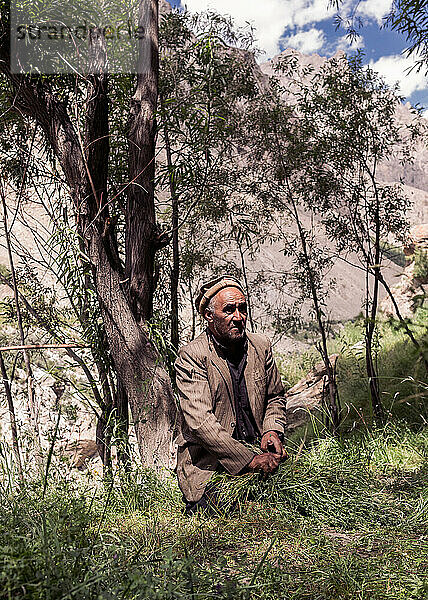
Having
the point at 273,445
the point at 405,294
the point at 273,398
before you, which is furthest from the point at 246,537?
the point at 405,294

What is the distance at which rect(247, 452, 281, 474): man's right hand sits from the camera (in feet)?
8.61

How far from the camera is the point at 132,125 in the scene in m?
3.83

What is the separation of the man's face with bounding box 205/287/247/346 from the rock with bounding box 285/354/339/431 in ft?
16.7

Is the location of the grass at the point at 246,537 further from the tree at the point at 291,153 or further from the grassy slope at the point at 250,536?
the tree at the point at 291,153

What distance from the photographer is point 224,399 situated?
114 inches

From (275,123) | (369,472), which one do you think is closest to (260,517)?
(369,472)

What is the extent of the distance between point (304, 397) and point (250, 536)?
692 cm

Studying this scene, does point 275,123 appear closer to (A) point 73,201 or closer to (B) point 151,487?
(A) point 73,201

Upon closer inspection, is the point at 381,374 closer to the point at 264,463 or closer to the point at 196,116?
the point at 196,116

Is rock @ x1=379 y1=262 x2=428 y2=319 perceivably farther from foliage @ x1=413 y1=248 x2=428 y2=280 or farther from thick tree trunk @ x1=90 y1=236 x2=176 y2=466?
thick tree trunk @ x1=90 y1=236 x2=176 y2=466

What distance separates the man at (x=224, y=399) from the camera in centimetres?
267

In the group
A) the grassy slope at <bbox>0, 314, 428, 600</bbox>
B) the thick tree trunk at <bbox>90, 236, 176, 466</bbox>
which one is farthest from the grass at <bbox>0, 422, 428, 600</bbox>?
the thick tree trunk at <bbox>90, 236, 176, 466</bbox>

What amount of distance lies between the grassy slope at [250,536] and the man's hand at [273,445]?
102 millimetres

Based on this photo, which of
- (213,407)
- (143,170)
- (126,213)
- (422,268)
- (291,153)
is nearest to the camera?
(213,407)
